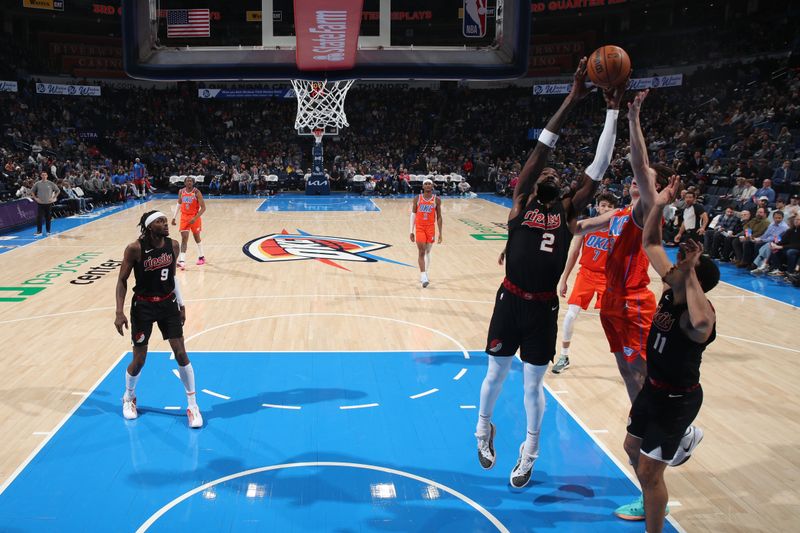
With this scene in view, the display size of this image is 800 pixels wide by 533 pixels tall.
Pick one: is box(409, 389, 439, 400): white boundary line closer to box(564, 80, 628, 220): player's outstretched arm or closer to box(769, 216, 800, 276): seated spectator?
box(564, 80, 628, 220): player's outstretched arm

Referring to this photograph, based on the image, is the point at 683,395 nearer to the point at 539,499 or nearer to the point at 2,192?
the point at 539,499

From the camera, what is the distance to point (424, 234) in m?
10.6

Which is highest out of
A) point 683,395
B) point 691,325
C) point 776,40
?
point 776,40

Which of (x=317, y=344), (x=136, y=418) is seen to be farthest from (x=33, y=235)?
(x=136, y=418)

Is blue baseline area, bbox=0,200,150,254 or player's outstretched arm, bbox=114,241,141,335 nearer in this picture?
player's outstretched arm, bbox=114,241,141,335

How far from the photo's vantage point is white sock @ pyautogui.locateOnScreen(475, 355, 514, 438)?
443cm

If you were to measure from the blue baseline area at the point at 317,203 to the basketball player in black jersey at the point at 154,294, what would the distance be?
17057 millimetres

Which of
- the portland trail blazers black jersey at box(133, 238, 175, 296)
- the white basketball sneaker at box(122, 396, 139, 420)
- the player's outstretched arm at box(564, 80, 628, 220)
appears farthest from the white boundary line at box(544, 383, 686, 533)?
the white basketball sneaker at box(122, 396, 139, 420)

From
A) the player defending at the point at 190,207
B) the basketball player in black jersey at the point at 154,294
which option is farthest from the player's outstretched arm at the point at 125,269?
the player defending at the point at 190,207

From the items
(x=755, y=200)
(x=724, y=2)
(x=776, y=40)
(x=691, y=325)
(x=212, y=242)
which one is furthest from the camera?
(x=724, y=2)

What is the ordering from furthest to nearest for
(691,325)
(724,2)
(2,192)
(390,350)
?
1. (724,2)
2. (2,192)
3. (390,350)
4. (691,325)

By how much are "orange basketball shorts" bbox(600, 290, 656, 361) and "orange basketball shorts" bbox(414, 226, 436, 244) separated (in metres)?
6.01

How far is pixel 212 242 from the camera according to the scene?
1537cm

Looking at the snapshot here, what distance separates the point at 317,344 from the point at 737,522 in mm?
4855
